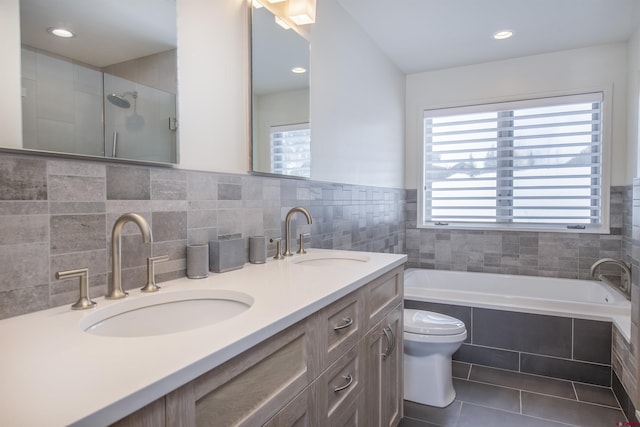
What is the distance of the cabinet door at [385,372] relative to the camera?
1498mm

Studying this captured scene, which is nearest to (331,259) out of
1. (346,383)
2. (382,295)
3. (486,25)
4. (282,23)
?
(382,295)

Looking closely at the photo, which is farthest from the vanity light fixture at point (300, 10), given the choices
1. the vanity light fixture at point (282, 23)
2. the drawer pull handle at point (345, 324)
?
the drawer pull handle at point (345, 324)

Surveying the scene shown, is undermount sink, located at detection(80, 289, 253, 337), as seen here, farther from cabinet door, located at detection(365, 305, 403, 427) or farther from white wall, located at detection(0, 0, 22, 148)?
cabinet door, located at detection(365, 305, 403, 427)

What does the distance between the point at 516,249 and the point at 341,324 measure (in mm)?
2917

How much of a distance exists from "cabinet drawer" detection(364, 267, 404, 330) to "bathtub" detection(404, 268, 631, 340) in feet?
3.76

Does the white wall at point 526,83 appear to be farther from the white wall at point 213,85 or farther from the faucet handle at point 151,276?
the faucet handle at point 151,276

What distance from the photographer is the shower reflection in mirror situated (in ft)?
3.04

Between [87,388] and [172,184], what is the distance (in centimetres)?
87

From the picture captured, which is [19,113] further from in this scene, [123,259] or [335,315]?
[335,315]

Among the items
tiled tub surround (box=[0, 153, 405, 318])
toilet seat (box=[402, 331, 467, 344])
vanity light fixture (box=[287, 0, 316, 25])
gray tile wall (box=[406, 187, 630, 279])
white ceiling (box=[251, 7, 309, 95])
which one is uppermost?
vanity light fixture (box=[287, 0, 316, 25])

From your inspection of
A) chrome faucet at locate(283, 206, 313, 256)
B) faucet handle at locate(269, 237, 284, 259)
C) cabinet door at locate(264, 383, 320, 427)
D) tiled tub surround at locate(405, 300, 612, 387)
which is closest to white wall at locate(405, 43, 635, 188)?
tiled tub surround at locate(405, 300, 612, 387)

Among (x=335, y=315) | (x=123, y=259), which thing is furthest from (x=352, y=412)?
(x=123, y=259)

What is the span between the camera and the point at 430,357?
7.36 feet

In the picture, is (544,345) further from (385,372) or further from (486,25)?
(486,25)
